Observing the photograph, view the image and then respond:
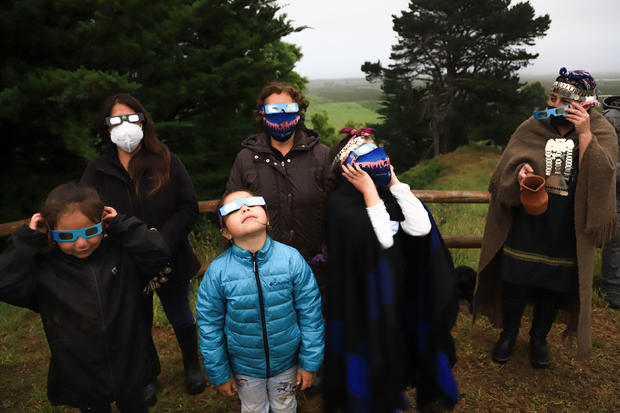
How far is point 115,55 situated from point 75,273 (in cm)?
397

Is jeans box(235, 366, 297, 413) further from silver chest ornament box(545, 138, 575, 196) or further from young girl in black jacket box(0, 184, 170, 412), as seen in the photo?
silver chest ornament box(545, 138, 575, 196)

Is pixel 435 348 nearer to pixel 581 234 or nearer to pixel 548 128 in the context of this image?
pixel 581 234

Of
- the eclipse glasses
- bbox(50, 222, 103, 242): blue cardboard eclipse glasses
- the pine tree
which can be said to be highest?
the pine tree

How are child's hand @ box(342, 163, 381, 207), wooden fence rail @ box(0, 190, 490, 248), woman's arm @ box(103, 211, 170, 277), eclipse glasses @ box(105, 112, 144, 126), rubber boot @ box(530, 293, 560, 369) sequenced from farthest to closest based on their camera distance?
1. wooden fence rail @ box(0, 190, 490, 248)
2. rubber boot @ box(530, 293, 560, 369)
3. eclipse glasses @ box(105, 112, 144, 126)
4. woman's arm @ box(103, 211, 170, 277)
5. child's hand @ box(342, 163, 381, 207)

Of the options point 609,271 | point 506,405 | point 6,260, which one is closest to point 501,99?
point 609,271

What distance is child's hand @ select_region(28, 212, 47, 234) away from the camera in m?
1.85

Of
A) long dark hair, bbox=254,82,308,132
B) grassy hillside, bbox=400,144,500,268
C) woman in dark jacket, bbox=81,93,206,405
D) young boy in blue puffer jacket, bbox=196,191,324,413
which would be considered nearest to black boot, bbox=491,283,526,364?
young boy in blue puffer jacket, bbox=196,191,324,413

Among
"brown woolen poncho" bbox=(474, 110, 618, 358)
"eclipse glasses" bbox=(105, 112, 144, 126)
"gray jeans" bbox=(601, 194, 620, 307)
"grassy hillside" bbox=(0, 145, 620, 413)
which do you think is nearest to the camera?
"eclipse glasses" bbox=(105, 112, 144, 126)

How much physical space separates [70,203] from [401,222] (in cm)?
156

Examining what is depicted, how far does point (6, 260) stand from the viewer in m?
1.80

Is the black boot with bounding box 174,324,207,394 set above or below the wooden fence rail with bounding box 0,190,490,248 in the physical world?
below

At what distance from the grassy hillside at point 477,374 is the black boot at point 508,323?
0.27ft

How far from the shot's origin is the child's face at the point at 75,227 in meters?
1.84

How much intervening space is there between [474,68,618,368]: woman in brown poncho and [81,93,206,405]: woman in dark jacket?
2.22 meters
